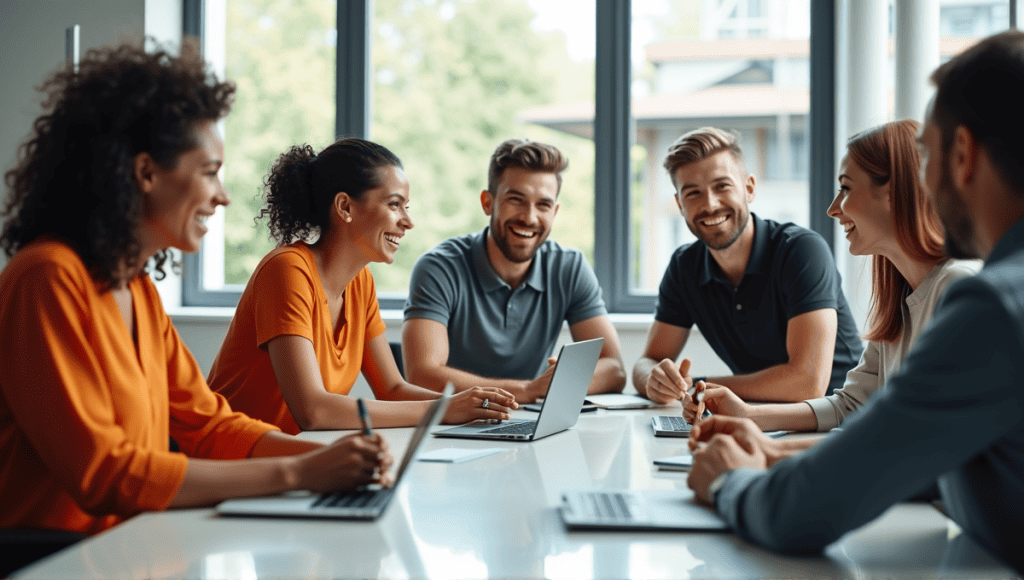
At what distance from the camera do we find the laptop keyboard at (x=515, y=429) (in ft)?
5.89

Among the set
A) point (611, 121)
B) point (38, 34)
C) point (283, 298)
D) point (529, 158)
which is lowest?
point (283, 298)

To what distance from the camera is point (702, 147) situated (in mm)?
2834

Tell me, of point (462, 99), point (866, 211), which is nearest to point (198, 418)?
point (866, 211)

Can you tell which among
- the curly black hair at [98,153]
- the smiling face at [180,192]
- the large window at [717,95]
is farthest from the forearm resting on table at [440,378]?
the large window at [717,95]

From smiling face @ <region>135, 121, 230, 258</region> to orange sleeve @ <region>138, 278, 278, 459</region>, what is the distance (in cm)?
19

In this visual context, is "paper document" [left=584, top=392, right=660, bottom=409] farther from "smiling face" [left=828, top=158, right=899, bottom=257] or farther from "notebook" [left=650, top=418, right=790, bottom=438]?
"smiling face" [left=828, top=158, right=899, bottom=257]

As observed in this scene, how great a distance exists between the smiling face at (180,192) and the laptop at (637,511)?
76 centimetres

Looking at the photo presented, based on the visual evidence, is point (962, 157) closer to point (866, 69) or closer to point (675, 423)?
point (675, 423)

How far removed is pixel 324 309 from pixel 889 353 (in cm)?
138

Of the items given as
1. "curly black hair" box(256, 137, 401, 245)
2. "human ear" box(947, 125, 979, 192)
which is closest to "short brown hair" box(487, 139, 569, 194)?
"curly black hair" box(256, 137, 401, 245)

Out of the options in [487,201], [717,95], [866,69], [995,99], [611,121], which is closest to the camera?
[995,99]

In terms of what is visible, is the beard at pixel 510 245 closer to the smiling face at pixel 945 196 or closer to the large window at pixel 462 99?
the large window at pixel 462 99

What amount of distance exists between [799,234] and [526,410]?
45.7 inches

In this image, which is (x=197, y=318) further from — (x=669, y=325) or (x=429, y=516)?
(x=429, y=516)
